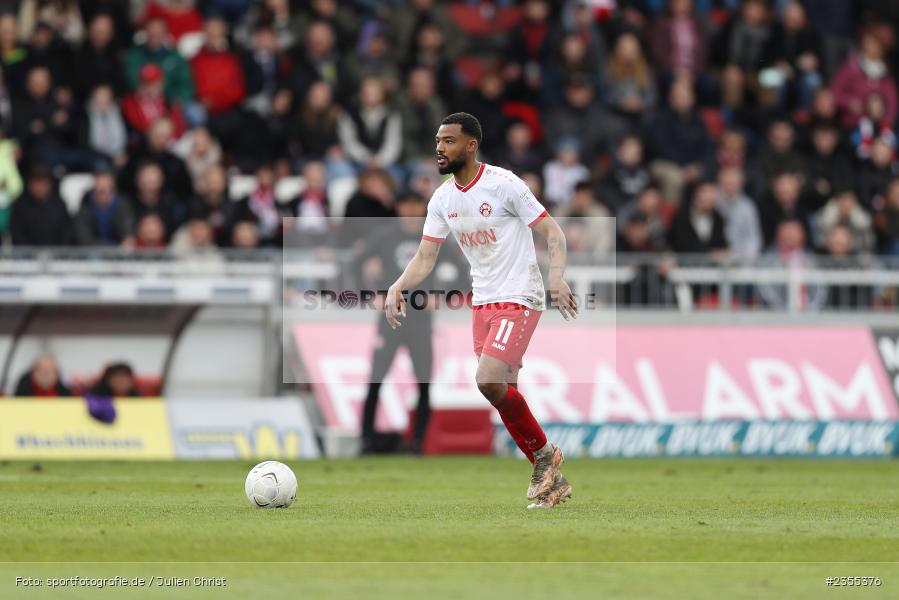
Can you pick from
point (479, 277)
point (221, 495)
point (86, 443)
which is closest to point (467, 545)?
point (479, 277)

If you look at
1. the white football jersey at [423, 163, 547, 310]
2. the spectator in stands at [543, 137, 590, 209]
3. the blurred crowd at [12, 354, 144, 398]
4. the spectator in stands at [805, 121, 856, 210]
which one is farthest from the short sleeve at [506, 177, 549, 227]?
the spectator in stands at [805, 121, 856, 210]

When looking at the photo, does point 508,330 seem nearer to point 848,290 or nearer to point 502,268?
point 502,268

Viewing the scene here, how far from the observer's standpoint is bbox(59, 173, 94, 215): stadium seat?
2197 centimetres

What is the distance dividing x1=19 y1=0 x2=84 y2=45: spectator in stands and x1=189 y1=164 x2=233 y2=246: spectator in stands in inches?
A: 134

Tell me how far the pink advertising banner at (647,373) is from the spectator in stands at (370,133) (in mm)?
3344

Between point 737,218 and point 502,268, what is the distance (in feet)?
39.7

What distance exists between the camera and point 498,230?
40.5 ft

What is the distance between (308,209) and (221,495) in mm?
8966

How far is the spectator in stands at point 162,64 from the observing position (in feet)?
78.3

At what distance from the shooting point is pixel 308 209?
22.1 m

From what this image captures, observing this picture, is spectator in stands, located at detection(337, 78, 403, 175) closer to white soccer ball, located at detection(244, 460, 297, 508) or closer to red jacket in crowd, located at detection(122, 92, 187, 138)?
red jacket in crowd, located at detection(122, 92, 187, 138)

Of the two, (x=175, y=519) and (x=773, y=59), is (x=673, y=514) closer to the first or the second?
(x=175, y=519)

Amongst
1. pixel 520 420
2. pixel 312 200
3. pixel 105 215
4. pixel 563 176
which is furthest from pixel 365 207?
pixel 520 420

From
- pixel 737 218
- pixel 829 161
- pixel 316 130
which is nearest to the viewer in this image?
pixel 316 130
